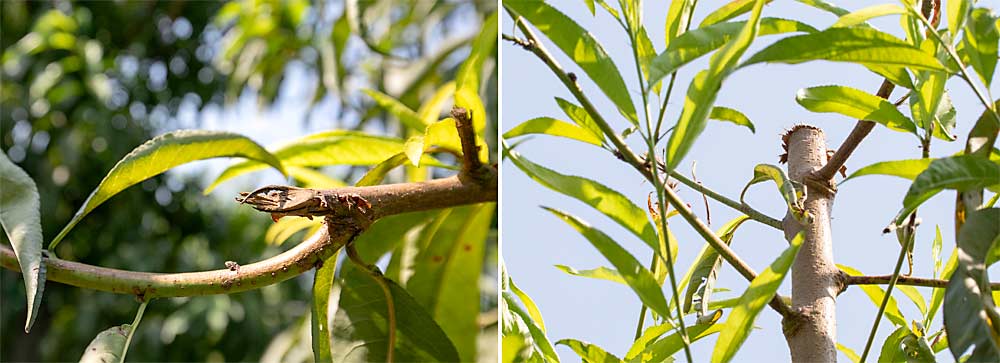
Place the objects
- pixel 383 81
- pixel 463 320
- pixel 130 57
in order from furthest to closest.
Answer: pixel 130 57 < pixel 383 81 < pixel 463 320

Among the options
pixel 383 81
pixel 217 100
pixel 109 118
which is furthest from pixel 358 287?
pixel 217 100

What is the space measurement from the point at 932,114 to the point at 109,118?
2233mm

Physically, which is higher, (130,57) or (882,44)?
(130,57)

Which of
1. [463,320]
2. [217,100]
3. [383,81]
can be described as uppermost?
[217,100]

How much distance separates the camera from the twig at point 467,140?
34cm

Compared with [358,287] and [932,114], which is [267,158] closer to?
[358,287]

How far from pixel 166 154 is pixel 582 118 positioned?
0.54 ft

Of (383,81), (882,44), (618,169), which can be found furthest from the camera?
(383,81)

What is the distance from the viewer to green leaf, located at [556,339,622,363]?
28 centimetres

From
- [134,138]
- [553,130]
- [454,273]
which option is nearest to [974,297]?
[553,130]

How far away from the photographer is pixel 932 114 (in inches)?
9.5

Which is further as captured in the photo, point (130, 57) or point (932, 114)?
point (130, 57)

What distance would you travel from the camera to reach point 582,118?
27cm

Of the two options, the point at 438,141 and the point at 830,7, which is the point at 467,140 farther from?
the point at 830,7
